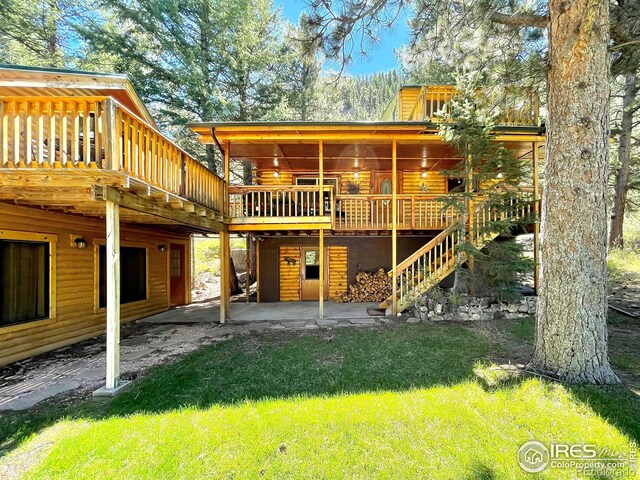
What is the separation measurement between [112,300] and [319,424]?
3032 millimetres

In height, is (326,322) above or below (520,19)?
below

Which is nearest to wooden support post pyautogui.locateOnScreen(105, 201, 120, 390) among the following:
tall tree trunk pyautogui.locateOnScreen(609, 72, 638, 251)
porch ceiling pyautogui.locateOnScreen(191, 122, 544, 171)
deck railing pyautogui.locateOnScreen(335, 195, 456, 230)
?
porch ceiling pyautogui.locateOnScreen(191, 122, 544, 171)

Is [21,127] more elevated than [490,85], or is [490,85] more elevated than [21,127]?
[490,85]

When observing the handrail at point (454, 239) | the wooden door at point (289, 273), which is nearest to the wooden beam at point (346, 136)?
the handrail at point (454, 239)

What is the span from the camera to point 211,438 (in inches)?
103

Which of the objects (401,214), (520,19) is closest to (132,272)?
(401,214)

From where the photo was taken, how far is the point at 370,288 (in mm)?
9562

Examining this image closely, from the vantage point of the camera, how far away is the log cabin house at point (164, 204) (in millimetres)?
3482

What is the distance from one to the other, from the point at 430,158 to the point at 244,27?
8984 millimetres

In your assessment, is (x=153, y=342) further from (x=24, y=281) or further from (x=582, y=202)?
(x=582, y=202)

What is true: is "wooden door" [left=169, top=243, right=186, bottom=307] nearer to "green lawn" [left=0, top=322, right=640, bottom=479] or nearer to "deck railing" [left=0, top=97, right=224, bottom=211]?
"green lawn" [left=0, top=322, right=640, bottom=479]

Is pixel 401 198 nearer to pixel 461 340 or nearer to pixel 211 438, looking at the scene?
pixel 461 340

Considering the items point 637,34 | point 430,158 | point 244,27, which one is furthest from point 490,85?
point 244,27

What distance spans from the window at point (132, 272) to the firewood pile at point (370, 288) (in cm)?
615
